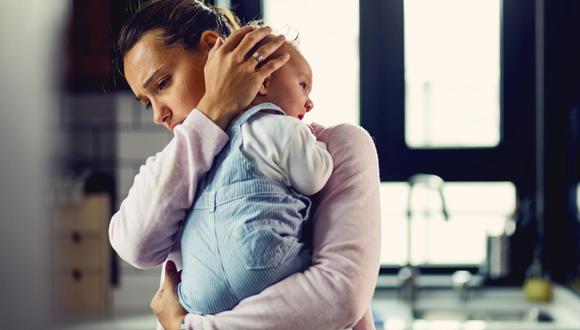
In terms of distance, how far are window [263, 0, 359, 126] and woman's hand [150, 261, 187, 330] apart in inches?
58.1

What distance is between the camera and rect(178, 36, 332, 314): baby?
63 cm

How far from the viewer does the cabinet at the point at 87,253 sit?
1.98 m

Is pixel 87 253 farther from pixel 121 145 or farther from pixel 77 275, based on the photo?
pixel 121 145

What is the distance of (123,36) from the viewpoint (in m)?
0.76

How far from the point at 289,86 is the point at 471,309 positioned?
5.30 feet

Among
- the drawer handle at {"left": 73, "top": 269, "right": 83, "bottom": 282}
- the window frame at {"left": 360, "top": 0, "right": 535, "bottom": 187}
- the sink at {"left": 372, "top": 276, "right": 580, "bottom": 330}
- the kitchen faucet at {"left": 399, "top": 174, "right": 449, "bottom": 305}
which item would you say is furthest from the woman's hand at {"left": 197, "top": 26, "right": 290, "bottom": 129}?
the window frame at {"left": 360, "top": 0, "right": 535, "bottom": 187}

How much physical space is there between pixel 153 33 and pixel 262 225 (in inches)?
9.0

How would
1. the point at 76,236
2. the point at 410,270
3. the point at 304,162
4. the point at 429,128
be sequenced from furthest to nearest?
the point at 429,128, the point at 410,270, the point at 76,236, the point at 304,162

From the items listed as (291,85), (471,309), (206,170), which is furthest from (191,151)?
(471,309)

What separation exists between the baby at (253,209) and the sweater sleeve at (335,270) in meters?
0.02

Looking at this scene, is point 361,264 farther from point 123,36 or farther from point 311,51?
point 311,51

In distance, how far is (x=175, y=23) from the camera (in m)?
0.73

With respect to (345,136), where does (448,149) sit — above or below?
below

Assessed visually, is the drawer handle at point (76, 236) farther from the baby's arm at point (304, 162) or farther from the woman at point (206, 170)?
the baby's arm at point (304, 162)
